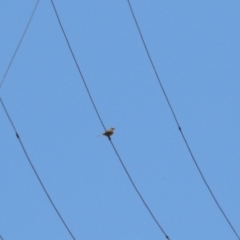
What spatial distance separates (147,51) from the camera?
11.9m

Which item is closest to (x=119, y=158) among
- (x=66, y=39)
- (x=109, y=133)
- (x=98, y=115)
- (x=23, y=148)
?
(x=98, y=115)

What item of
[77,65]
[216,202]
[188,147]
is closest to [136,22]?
[77,65]

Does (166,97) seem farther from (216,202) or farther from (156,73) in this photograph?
(216,202)

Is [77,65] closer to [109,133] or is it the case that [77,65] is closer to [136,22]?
[136,22]

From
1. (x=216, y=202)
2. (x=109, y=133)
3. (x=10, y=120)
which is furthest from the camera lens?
(x=109, y=133)

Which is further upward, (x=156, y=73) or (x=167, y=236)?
(x=156, y=73)

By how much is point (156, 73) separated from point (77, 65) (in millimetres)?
1774

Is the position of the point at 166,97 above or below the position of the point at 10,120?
below

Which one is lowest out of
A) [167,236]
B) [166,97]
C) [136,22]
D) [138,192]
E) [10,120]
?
[167,236]

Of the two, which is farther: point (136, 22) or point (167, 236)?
point (167, 236)

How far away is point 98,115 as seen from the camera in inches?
499

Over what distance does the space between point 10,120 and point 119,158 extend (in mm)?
2515

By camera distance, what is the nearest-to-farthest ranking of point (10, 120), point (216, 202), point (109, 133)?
point (216, 202), point (10, 120), point (109, 133)

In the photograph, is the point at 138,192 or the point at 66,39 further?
the point at 66,39
